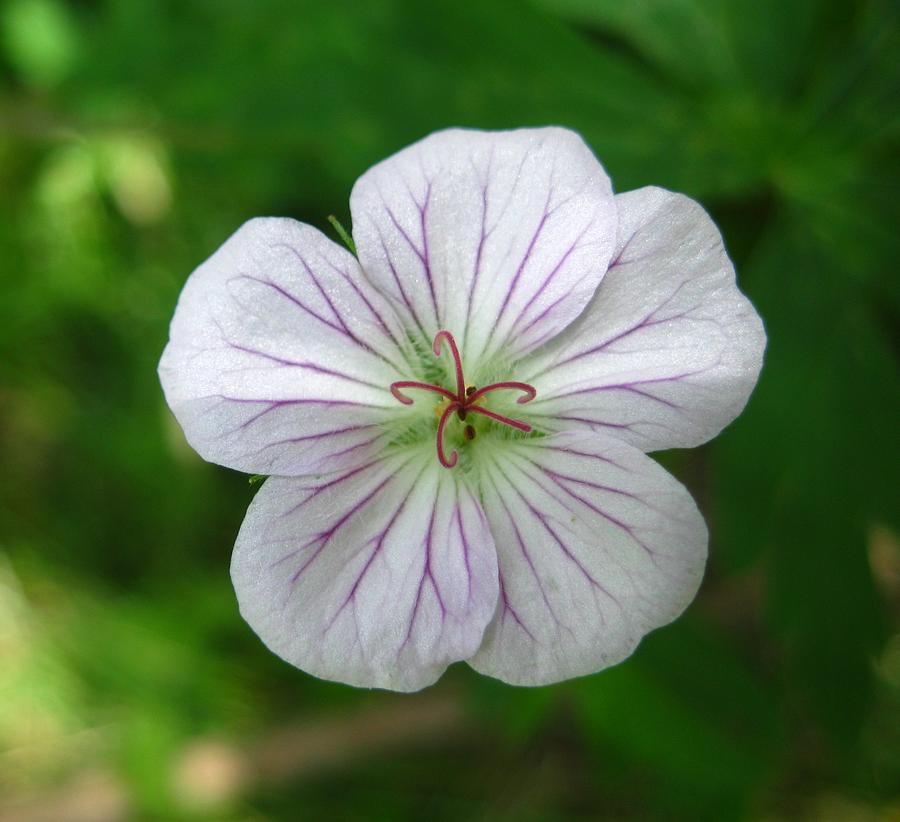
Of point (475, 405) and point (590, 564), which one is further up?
point (475, 405)

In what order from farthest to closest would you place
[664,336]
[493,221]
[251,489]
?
1. [251,489]
2. [493,221]
3. [664,336]

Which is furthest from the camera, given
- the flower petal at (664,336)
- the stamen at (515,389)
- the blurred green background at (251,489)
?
the blurred green background at (251,489)

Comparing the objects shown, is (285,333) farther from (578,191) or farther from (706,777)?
(706,777)

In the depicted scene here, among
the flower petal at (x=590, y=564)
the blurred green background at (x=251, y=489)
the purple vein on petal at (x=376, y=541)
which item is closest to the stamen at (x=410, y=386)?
the purple vein on petal at (x=376, y=541)

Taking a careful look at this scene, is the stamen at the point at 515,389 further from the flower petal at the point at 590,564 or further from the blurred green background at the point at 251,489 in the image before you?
the blurred green background at the point at 251,489

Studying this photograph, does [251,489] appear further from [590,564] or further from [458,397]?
[590,564]

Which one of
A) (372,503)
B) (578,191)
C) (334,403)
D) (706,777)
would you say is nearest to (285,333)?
(334,403)

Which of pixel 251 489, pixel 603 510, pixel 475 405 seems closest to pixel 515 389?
pixel 475 405
